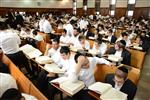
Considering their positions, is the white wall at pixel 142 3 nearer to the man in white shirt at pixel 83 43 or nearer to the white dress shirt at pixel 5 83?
the man in white shirt at pixel 83 43

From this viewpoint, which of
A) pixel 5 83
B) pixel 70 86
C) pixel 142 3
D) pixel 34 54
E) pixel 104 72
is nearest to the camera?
pixel 5 83

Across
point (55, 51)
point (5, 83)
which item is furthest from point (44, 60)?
point (5, 83)

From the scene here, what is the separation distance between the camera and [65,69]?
11.3 ft

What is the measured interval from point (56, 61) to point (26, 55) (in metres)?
0.97

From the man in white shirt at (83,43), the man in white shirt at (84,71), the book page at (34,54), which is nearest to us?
the man in white shirt at (84,71)

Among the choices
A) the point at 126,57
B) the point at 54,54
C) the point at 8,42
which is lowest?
the point at 126,57

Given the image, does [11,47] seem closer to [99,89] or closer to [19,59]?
[19,59]

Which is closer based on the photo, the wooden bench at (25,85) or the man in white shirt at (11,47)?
the wooden bench at (25,85)

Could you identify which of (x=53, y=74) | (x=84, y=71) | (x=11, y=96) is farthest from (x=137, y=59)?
(x=11, y=96)

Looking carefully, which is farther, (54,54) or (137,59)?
(137,59)

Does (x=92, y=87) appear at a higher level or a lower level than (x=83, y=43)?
lower

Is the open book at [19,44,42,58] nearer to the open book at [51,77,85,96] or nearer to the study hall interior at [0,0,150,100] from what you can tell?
the study hall interior at [0,0,150,100]

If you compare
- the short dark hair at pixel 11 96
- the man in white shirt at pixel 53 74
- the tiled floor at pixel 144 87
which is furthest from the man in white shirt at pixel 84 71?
the tiled floor at pixel 144 87

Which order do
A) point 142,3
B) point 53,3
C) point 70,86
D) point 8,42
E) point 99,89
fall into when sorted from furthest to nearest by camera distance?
point 53,3
point 142,3
point 8,42
point 70,86
point 99,89
